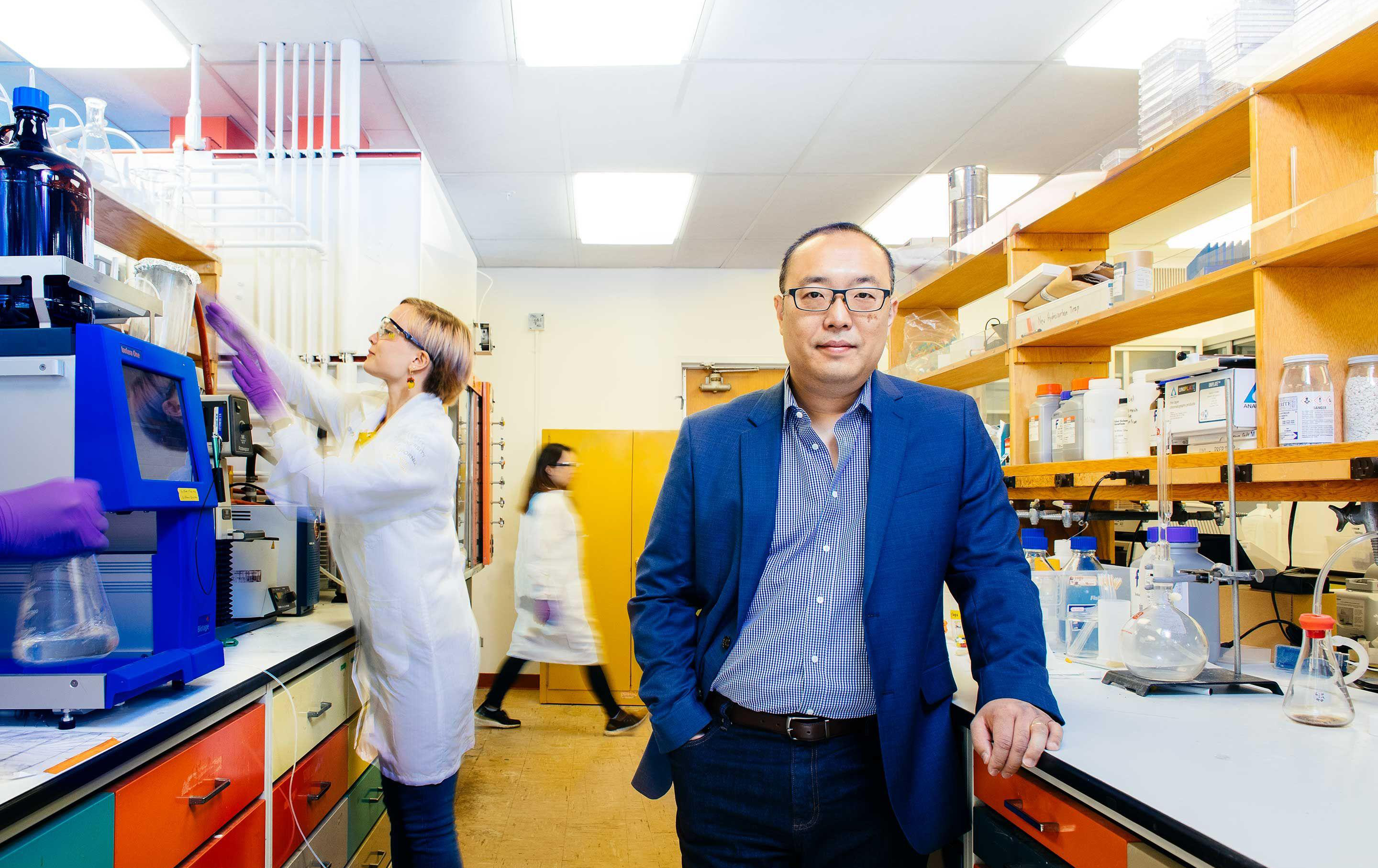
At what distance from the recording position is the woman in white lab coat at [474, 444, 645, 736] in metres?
4.06

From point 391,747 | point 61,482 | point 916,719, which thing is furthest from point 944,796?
point 61,482

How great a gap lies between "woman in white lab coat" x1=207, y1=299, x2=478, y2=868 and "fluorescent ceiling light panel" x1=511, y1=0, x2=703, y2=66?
120cm

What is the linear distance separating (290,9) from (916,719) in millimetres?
2583

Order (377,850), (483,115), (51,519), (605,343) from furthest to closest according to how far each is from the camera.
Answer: (605,343) < (483,115) < (377,850) < (51,519)

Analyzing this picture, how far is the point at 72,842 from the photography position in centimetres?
97

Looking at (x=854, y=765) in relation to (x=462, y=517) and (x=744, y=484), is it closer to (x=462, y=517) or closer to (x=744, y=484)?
(x=744, y=484)

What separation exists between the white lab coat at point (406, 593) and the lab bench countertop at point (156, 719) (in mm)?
162

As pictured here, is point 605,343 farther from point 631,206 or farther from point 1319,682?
point 1319,682

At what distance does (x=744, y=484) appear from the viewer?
50.3 inches

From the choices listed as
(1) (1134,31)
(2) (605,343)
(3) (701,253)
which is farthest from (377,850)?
(3) (701,253)

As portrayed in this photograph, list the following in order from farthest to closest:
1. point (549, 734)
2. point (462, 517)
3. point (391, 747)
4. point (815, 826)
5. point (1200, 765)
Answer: point (549, 734) → point (462, 517) → point (391, 747) → point (815, 826) → point (1200, 765)

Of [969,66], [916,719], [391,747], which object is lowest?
[391,747]

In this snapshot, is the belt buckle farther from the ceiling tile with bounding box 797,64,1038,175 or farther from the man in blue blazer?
the ceiling tile with bounding box 797,64,1038,175

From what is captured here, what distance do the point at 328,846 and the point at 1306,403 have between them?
2165mm
